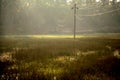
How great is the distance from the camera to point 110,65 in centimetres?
1060

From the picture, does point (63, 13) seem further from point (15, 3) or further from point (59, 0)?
point (15, 3)

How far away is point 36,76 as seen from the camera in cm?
834

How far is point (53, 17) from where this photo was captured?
105 meters

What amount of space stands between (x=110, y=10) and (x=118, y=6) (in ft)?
14.7

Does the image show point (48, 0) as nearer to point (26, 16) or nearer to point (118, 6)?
point (26, 16)

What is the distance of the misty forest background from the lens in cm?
8454

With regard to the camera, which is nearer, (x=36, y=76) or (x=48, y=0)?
(x=36, y=76)

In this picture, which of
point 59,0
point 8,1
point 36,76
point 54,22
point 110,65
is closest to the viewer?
point 36,76

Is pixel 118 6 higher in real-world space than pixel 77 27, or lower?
higher

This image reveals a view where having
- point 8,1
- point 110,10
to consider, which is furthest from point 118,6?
point 8,1

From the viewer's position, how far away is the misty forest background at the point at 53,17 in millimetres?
84537

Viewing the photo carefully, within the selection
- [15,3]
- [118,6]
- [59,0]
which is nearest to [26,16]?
[15,3]

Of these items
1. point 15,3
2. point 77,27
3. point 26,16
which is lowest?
point 77,27

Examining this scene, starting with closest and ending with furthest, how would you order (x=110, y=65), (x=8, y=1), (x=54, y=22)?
1. (x=110, y=65)
2. (x=8, y=1)
3. (x=54, y=22)
